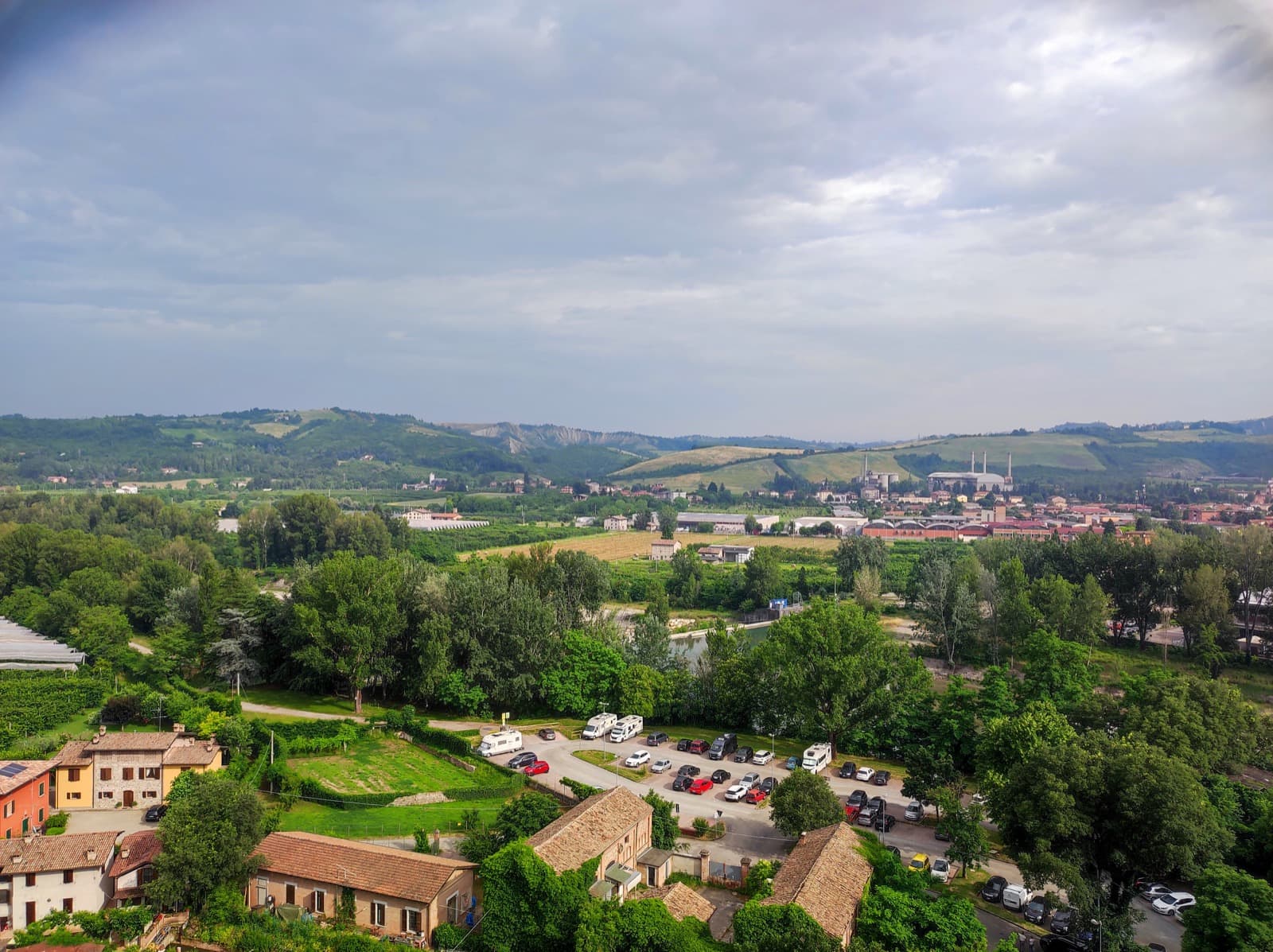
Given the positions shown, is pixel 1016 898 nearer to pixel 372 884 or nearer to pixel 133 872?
pixel 372 884

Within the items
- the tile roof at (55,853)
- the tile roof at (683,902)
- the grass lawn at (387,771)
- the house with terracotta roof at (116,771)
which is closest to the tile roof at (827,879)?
the tile roof at (683,902)

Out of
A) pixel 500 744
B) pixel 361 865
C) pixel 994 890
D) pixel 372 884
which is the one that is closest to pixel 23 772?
pixel 361 865

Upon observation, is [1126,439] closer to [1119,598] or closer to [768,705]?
[1119,598]

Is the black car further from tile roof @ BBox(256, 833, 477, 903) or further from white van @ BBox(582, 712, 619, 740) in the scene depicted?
white van @ BBox(582, 712, 619, 740)

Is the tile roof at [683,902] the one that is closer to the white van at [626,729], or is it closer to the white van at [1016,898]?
the white van at [1016,898]

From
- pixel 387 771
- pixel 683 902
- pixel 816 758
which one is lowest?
pixel 387 771

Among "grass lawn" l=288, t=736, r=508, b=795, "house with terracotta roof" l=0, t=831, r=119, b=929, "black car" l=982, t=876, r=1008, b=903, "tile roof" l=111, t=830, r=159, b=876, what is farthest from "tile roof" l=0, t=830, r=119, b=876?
"black car" l=982, t=876, r=1008, b=903
